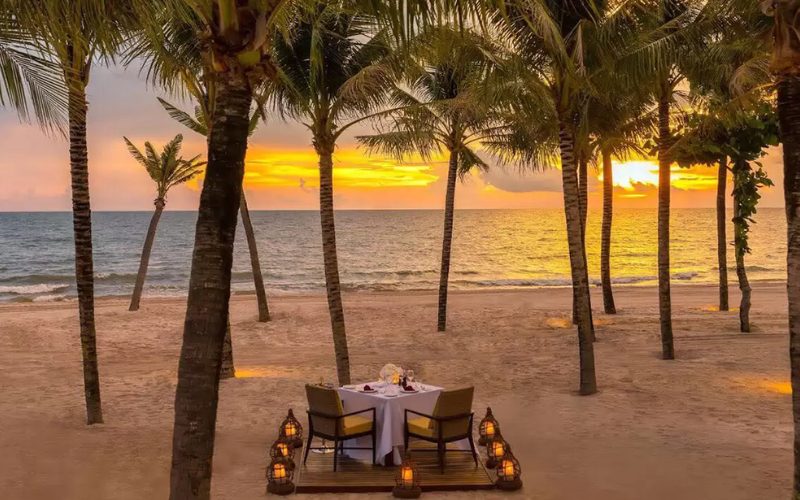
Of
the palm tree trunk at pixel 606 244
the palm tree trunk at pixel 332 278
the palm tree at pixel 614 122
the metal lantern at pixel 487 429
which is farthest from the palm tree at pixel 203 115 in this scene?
the palm tree trunk at pixel 606 244

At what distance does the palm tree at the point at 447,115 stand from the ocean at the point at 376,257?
2114cm

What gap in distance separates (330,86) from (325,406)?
652 cm

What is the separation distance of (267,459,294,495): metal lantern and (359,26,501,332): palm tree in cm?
707

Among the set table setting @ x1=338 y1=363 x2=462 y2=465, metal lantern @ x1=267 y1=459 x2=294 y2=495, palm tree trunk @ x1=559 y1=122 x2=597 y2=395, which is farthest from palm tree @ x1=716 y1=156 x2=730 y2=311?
metal lantern @ x1=267 y1=459 x2=294 y2=495

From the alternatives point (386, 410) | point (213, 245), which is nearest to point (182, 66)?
point (386, 410)

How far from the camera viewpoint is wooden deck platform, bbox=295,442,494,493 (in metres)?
7.66

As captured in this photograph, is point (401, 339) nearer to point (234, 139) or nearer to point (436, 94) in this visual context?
point (436, 94)

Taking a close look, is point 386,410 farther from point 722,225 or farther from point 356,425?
point 722,225

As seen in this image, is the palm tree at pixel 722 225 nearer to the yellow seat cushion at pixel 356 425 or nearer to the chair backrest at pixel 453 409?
the chair backrest at pixel 453 409

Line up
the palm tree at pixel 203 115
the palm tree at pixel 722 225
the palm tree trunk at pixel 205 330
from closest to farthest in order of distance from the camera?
the palm tree trunk at pixel 205 330
the palm tree at pixel 203 115
the palm tree at pixel 722 225

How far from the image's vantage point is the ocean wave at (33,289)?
1702 inches

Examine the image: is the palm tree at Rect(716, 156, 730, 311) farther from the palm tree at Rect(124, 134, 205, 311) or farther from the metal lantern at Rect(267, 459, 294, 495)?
the palm tree at Rect(124, 134, 205, 311)

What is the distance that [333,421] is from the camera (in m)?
8.37

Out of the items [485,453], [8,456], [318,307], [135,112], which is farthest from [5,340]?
[135,112]
